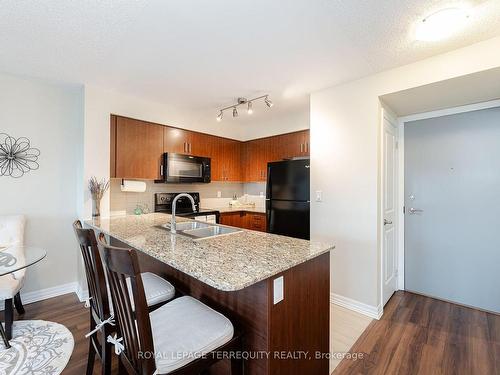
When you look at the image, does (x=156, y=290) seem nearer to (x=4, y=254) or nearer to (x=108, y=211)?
(x=4, y=254)

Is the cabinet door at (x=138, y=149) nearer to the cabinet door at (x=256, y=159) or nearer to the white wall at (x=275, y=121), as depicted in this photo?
the white wall at (x=275, y=121)

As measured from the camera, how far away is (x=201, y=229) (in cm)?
221

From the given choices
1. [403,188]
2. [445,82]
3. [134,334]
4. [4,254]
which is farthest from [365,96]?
[4,254]

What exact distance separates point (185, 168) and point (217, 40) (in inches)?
79.2

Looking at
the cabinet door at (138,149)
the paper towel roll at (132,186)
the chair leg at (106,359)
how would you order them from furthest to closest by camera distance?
1. the paper towel roll at (132,186)
2. the cabinet door at (138,149)
3. the chair leg at (106,359)

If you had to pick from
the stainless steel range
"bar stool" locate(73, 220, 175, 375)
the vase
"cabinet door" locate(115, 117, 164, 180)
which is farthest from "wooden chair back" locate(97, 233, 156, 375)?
the stainless steel range

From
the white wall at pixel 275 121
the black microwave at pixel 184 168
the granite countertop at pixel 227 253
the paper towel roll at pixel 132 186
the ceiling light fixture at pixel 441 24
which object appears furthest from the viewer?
the white wall at pixel 275 121

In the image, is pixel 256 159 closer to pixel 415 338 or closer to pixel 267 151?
pixel 267 151

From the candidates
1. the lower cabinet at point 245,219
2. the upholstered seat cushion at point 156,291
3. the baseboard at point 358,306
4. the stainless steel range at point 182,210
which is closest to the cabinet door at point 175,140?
the stainless steel range at point 182,210

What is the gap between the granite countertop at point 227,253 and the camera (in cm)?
102

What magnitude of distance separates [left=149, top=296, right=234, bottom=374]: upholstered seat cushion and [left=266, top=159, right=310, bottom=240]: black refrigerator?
6.50 feet

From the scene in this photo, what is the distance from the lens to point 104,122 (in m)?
2.84

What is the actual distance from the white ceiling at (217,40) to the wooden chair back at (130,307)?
154cm

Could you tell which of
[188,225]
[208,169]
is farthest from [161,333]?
[208,169]
